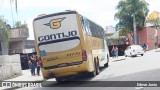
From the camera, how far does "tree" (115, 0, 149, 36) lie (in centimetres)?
6619

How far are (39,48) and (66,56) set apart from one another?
56.1 inches

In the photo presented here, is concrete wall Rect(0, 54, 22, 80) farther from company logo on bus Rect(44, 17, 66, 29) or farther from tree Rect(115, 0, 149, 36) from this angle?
tree Rect(115, 0, 149, 36)

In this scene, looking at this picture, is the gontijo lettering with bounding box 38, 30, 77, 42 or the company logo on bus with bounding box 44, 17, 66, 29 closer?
the gontijo lettering with bounding box 38, 30, 77, 42

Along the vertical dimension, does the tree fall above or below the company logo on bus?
above

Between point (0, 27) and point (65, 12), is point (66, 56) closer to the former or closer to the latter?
point (65, 12)

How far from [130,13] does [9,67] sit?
43176 millimetres

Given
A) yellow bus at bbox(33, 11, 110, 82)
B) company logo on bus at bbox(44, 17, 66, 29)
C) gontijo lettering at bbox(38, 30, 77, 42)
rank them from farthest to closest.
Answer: company logo on bus at bbox(44, 17, 66, 29) < gontijo lettering at bbox(38, 30, 77, 42) < yellow bus at bbox(33, 11, 110, 82)

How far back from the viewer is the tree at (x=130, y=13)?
2606 inches

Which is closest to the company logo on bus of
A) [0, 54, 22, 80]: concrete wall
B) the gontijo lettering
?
the gontijo lettering

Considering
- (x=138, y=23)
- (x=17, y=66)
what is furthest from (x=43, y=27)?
(x=138, y=23)

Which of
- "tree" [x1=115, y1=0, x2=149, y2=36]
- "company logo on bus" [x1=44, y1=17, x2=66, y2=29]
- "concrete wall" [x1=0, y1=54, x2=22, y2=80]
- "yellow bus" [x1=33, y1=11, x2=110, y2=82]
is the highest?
"tree" [x1=115, y1=0, x2=149, y2=36]

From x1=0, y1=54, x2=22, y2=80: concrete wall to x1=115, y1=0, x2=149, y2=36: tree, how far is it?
4018 centimetres

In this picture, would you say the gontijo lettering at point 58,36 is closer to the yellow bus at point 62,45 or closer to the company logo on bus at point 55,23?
the yellow bus at point 62,45

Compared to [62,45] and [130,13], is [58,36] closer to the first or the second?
[62,45]
